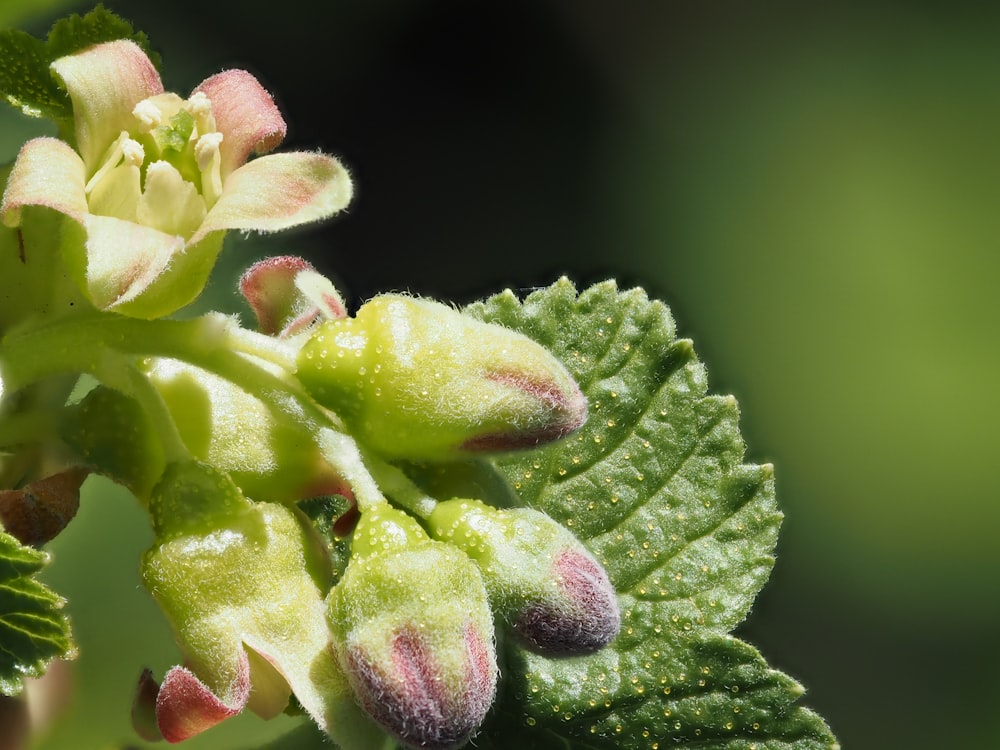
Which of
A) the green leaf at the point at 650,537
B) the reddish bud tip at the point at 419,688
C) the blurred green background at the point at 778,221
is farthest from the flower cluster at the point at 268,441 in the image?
the blurred green background at the point at 778,221

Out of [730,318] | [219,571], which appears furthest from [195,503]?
[730,318]

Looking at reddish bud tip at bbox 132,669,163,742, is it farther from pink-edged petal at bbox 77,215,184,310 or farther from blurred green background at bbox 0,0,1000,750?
blurred green background at bbox 0,0,1000,750

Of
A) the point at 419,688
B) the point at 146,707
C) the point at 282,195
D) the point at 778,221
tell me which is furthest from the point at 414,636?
the point at 778,221

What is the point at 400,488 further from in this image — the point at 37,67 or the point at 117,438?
the point at 37,67

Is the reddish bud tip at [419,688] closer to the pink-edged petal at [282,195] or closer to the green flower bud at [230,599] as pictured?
the green flower bud at [230,599]

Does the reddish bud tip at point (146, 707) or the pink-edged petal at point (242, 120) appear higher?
the pink-edged petal at point (242, 120)

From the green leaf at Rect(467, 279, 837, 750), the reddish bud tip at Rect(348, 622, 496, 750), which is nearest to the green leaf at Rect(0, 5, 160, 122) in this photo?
the green leaf at Rect(467, 279, 837, 750)

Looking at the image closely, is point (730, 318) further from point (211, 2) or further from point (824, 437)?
point (211, 2)

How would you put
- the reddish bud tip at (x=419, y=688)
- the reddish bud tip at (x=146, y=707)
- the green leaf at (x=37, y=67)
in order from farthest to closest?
the green leaf at (x=37, y=67) → the reddish bud tip at (x=146, y=707) → the reddish bud tip at (x=419, y=688)
